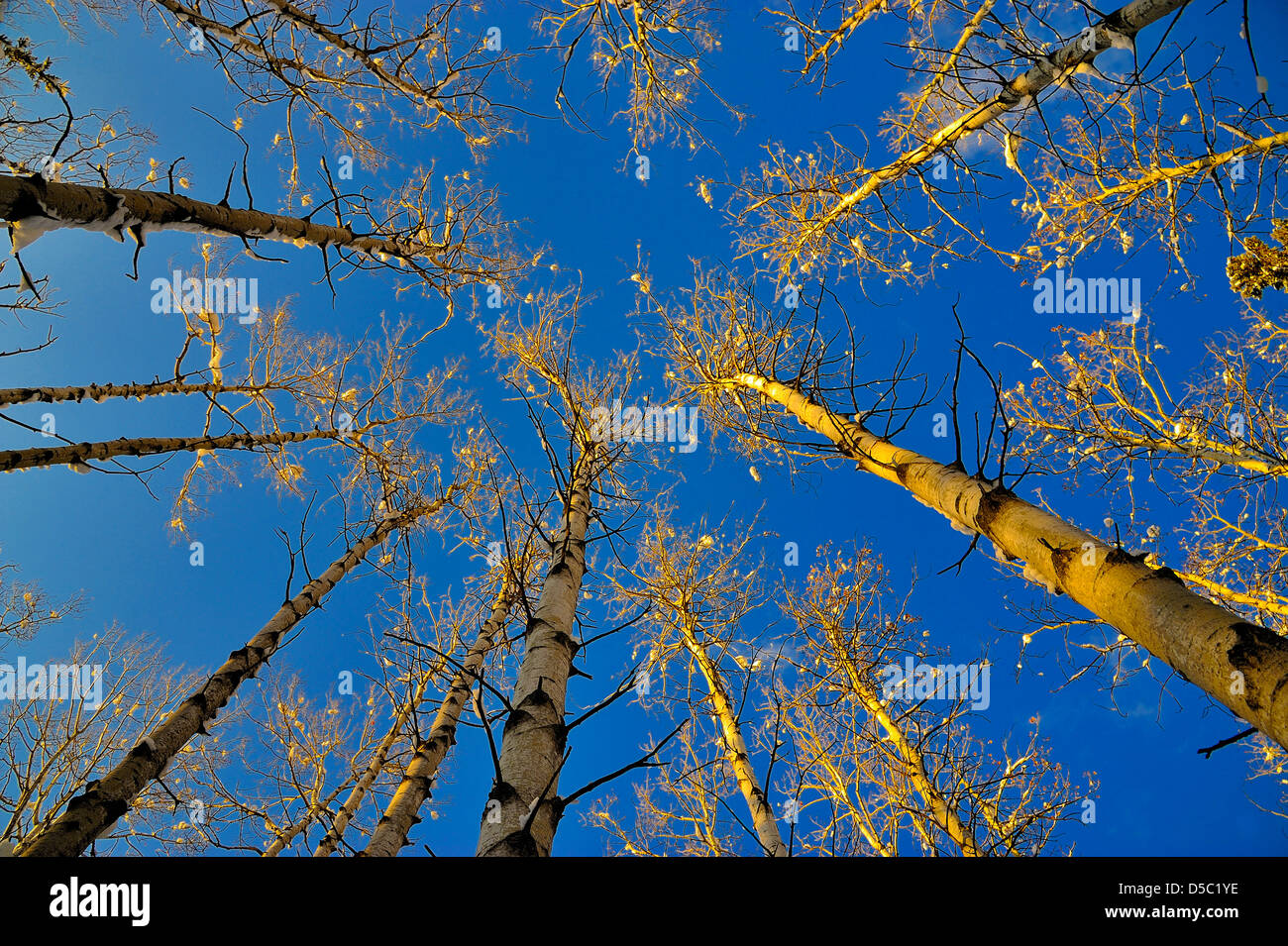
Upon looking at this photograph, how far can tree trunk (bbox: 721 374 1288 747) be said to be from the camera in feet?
5.43

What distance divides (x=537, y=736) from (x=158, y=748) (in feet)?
11.9

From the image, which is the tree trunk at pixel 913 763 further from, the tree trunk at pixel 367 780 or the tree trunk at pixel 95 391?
the tree trunk at pixel 95 391

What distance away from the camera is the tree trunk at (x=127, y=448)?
4.89 m

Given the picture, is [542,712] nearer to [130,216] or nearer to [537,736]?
[537,736]

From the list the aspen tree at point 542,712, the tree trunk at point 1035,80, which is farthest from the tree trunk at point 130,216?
the tree trunk at point 1035,80

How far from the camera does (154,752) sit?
12.2 feet

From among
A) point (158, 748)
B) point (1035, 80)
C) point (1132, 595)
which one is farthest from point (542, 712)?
point (1035, 80)

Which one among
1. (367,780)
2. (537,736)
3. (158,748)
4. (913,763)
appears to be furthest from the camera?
(367,780)

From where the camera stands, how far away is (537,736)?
6.72 feet
